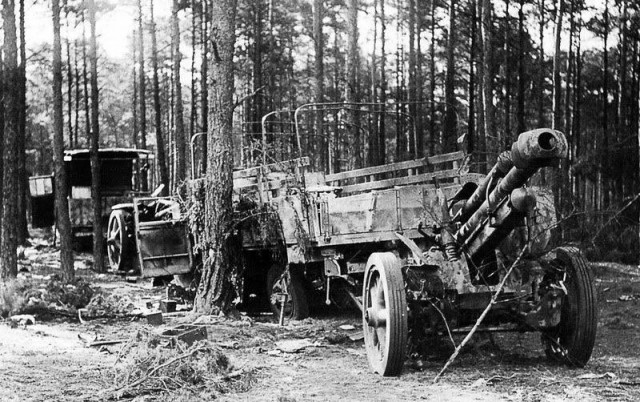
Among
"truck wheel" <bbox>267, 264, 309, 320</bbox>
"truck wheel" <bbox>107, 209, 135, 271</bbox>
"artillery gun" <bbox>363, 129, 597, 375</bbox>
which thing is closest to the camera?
"artillery gun" <bbox>363, 129, 597, 375</bbox>

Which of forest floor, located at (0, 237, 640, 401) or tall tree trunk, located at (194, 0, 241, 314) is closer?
forest floor, located at (0, 237, 640, 401)

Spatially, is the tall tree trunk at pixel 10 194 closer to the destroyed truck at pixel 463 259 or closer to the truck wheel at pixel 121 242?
the truck wheel at pixel 121 242

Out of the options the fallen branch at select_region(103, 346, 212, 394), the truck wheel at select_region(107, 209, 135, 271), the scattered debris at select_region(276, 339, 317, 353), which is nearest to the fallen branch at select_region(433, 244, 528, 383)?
the scattered debris at select_region(276, 339, 317, 353)

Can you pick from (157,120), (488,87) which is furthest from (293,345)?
(157,120)

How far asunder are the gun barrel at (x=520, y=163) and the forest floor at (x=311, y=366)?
5.27ft

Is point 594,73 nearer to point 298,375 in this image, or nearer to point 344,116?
point 344,116

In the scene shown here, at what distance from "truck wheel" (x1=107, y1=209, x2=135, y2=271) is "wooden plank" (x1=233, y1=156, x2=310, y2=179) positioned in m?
2.78

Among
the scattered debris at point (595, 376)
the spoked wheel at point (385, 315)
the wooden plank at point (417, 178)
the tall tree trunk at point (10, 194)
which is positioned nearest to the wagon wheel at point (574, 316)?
the scattered debris at point (595, 376)

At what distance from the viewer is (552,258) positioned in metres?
8.17

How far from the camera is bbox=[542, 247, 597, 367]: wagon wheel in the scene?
25.1 feet

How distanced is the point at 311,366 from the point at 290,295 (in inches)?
151

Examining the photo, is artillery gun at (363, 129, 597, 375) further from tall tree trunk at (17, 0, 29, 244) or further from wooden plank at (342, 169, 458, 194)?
tall tree trunk at (17, 0, 29, 244)

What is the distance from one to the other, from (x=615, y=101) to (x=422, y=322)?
34010 millimetres

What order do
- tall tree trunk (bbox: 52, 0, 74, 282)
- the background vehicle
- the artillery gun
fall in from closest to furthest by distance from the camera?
the artillery gun < tall tree trunk (bbox: 52, 0, 74, 282) < the background vehicle
